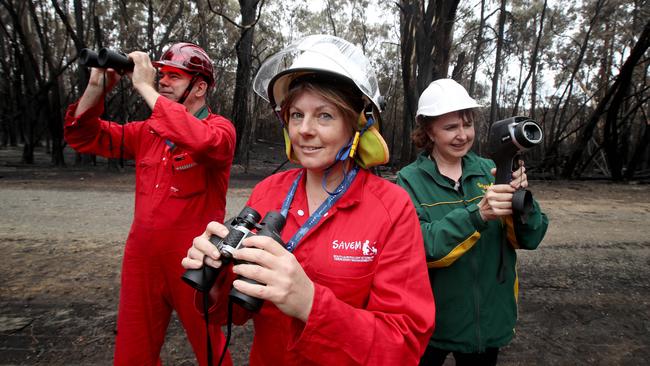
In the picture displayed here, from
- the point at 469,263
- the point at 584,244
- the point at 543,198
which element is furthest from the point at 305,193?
the point at 543,198

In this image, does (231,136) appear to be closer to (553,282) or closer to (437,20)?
(553,282)

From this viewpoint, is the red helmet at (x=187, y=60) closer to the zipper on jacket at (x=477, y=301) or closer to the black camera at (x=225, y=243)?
the black camera at (x=225, y=243)

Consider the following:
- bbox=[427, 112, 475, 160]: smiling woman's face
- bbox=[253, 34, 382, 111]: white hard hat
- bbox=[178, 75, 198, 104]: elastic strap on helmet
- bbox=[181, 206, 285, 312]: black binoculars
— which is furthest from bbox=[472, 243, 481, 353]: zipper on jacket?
bbox=[178, 75, 198, 104]: elastic strap on helmet

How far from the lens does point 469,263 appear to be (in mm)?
2092

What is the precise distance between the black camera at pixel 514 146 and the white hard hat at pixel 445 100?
29 cm

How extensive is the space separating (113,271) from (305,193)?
13.5ft

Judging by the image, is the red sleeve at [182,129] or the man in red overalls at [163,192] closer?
the red sleeve at [182,129]

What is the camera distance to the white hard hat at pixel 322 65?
1418 millimetres

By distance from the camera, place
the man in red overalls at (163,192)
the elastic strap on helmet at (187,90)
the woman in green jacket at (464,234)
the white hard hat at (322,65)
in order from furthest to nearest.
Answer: the elastic strap on helmet at (187,90) → the man in red overalls at (163,192) → the woman in green jacket at (464,234) → the white hard hat at (322,65)

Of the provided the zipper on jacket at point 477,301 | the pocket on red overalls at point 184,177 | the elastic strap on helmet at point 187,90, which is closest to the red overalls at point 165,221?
the pocket on red overalls at point 184,177

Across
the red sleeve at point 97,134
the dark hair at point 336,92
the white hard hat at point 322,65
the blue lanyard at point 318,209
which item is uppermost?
the white hard hat at point 322,65

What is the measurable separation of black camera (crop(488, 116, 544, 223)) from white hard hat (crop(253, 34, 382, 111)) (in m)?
0.73

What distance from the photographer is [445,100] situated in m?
2.25

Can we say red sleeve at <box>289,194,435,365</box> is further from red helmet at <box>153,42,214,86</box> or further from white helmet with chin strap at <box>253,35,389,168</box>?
red helmet at <box>153,42,214,86</box>
